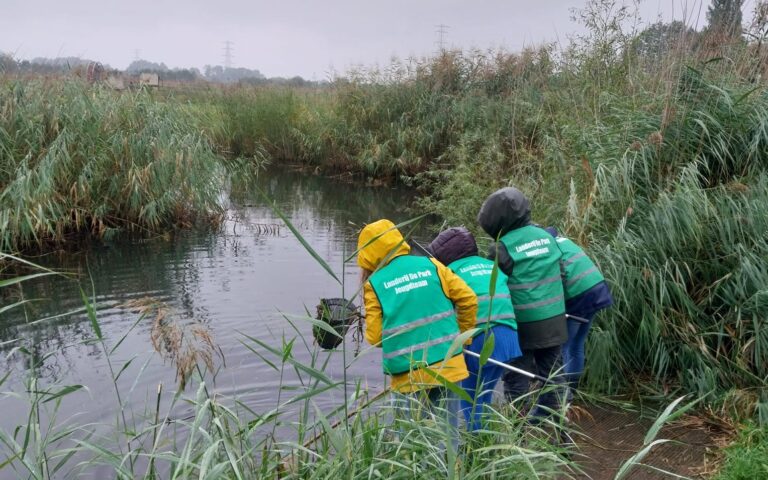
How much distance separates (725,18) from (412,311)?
5.22 metres

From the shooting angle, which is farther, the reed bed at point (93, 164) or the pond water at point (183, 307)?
the reed bed at point (93, 164)

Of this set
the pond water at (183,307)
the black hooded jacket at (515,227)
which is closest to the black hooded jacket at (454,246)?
the black hooded jacket at (515,227)

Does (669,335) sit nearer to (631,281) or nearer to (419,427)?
(631,281)

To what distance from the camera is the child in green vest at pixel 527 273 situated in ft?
12.3

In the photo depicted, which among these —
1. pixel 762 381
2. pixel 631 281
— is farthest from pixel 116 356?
pixel 762 381

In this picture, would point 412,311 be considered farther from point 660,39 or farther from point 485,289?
point 660,39

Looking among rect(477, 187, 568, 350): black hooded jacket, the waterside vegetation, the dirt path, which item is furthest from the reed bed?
the dirt path

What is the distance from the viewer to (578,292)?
4.00 metres

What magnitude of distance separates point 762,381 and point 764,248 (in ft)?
3.24

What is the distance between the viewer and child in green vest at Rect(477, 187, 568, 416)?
376 cm

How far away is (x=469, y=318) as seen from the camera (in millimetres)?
3463

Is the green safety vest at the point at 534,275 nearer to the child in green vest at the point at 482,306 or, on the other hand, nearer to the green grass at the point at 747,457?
the child in green vest at the point at 482,306

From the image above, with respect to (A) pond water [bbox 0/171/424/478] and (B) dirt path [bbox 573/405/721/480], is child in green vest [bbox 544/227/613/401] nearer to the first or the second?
(B) dirt path [bbox 573/405/721/480]

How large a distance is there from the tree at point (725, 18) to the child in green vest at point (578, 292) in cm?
338
